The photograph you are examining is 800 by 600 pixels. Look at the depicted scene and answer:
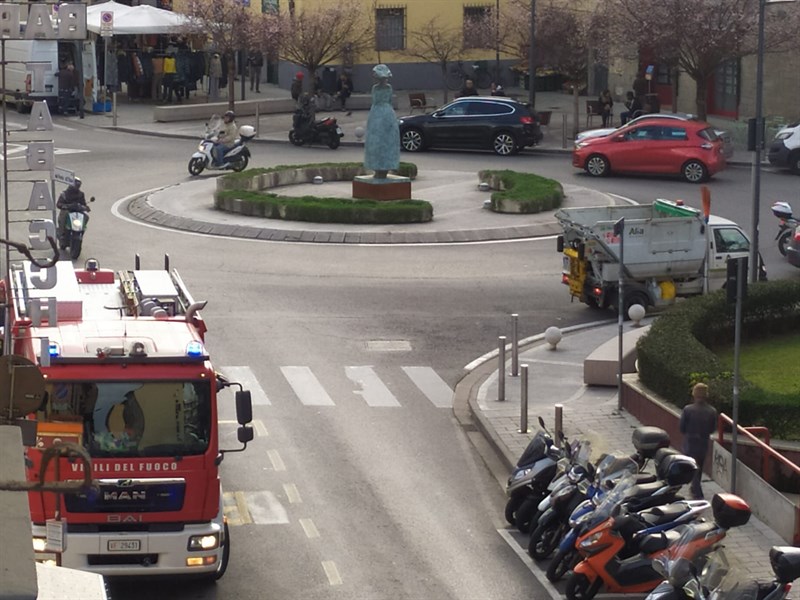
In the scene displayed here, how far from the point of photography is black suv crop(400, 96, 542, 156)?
40.2 m

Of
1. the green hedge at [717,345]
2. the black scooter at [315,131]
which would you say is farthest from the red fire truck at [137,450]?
the black scooter at [315,131]

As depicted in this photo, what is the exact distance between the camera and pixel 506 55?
181 ft

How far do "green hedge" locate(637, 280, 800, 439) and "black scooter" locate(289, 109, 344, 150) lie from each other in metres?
21.1

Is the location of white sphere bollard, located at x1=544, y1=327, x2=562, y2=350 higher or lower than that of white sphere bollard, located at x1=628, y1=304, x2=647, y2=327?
lower

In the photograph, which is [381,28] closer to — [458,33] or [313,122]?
[458,33]

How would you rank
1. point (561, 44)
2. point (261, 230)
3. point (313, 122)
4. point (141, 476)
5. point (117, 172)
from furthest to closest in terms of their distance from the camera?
point (561, 44) < point (313, 122) < point (117, 172) < point (261, 230) < point (141, 476)

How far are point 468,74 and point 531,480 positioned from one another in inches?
1574

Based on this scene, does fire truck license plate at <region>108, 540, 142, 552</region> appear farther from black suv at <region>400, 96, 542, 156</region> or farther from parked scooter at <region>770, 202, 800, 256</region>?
black suv at <region>400, 96, 542, 156</region>

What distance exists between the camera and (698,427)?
15.6 m

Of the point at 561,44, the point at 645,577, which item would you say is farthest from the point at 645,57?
the point at 645,577

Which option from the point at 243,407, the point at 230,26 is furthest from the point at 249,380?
the point at 230,26

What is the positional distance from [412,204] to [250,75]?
28017mm

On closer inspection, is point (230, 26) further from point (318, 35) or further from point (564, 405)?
point (564, 405)

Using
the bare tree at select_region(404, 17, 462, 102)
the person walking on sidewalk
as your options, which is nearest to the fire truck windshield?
the person walking on sidewalk
